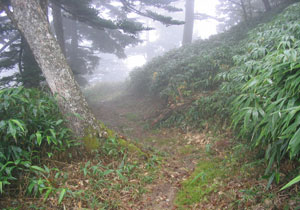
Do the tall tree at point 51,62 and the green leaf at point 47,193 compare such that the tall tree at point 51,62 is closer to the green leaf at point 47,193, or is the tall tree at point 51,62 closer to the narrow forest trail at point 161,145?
the green leaf at point 47,193

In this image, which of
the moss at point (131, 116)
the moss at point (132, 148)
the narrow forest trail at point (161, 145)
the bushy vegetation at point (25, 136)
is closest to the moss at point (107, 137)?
the moss at point (132, 148)

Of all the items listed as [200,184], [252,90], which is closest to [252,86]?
[252,90]

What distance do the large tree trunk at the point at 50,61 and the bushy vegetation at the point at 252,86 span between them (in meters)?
2.92

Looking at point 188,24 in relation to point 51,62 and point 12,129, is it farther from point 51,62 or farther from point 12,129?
point 12,129

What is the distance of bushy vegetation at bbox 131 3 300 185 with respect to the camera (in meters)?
2.42

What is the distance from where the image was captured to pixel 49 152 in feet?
11.5

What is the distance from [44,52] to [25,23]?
2.41 ft

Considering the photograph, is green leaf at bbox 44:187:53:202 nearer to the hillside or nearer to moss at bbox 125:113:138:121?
the hillside

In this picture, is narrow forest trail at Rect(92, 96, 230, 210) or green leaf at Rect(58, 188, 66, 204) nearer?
green leaf at Rect(58, 188, 66, 204)

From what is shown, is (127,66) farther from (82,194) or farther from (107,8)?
(82,194)

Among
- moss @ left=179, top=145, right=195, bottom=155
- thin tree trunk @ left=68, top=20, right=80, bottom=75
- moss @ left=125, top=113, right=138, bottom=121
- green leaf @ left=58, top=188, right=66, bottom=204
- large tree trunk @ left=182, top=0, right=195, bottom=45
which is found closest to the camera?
green leaf @ left=58, top=188, right=66, bottom=204

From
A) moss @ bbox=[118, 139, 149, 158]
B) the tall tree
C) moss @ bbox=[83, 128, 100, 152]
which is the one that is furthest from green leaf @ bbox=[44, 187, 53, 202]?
moss @ bbox=[118, 139, 149, 158]

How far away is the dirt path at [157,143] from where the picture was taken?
343cm

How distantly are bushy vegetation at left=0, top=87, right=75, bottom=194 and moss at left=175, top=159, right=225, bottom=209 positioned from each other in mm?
2118
